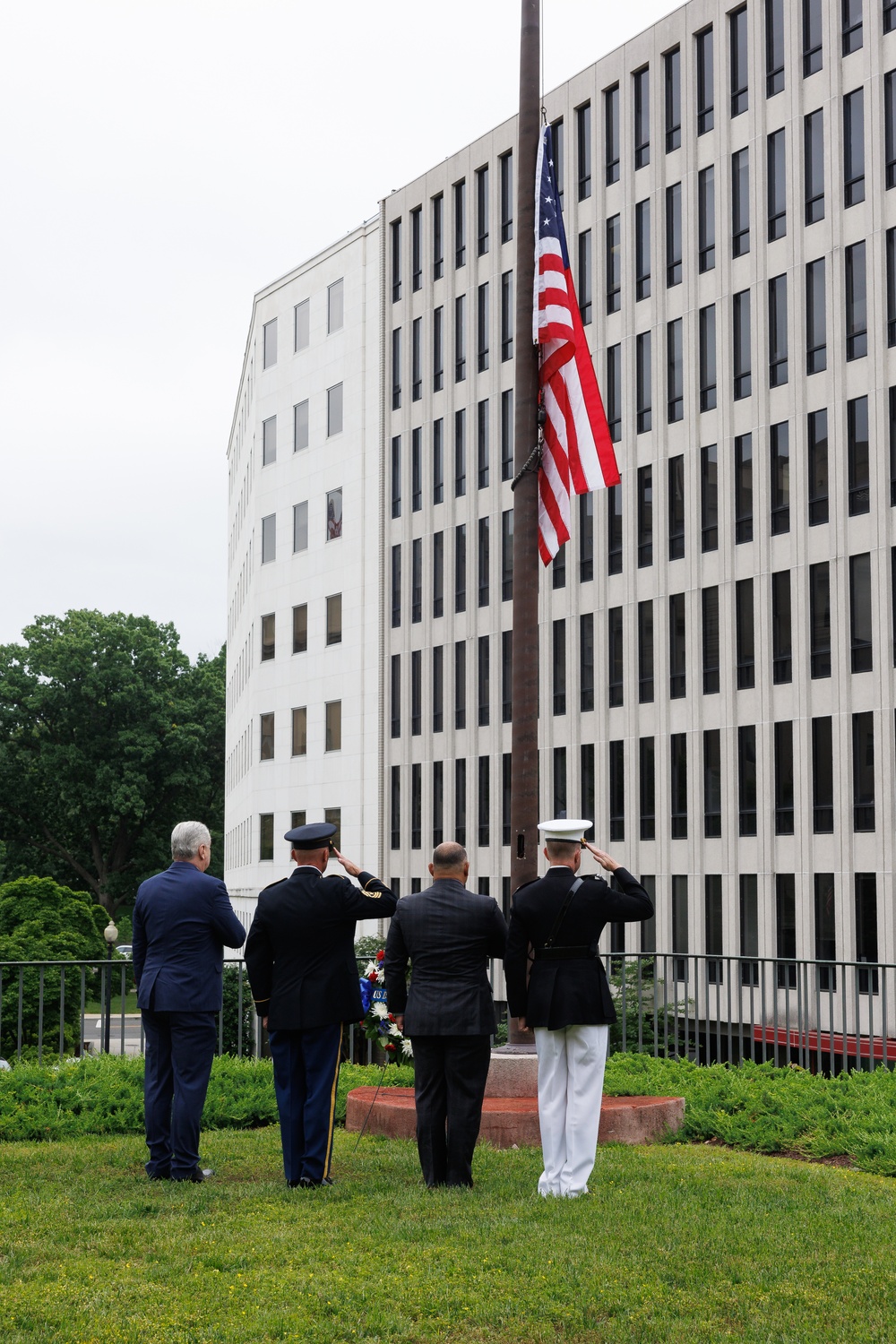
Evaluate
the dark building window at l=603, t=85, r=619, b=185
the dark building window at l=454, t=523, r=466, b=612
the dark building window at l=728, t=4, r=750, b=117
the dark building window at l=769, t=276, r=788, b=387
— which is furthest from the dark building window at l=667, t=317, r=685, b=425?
the dark building window at l=454, t=523, r=466, b=612

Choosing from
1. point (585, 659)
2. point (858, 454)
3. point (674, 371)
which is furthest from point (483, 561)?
point (858, 454)

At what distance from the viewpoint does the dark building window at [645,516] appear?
4141cm

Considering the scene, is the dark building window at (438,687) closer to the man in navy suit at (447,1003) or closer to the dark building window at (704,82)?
the dark building window at (704,82)

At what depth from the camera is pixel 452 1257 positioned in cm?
653

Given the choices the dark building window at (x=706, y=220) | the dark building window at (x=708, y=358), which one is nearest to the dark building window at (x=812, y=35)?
the dark building window at (x=706, y=220)

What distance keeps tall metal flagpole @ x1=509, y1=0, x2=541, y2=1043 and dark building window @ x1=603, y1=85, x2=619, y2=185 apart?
32.8 m

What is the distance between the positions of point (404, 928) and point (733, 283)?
109 ft

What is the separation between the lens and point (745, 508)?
38.3 metres

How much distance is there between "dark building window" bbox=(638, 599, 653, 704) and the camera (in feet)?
135

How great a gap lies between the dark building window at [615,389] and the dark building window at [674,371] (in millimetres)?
1904

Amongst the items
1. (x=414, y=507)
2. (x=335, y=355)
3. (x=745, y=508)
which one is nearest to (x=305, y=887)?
(x=745, y=508)

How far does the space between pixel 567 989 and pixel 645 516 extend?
34370mm

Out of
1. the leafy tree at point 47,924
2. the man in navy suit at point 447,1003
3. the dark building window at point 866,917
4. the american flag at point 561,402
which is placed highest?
the american flag at point 561,402

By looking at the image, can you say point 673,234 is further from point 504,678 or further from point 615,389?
point 504,678
